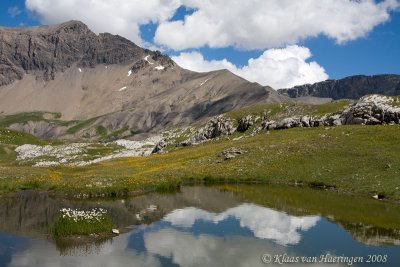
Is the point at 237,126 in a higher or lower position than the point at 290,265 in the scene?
higher

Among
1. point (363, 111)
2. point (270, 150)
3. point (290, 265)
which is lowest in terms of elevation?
point (290, 265)

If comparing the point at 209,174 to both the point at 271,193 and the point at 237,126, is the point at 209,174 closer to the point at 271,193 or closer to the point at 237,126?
the point at 271,193

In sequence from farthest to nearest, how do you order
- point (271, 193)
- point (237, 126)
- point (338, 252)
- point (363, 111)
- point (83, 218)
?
point (237, 126) < point (363, 111) < point (271, 193) < point (83, 218) < point (338, 252)

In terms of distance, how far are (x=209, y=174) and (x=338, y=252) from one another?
127 ft

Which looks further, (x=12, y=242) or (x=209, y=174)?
(x=209, y=174)

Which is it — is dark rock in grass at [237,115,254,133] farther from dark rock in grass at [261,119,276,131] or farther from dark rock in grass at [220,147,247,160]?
dark rock in grass at [220,147,247,160]

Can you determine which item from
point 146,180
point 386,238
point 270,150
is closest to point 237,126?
point 270,150

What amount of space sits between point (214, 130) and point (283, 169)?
214 feet

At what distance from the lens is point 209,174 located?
65000 mm

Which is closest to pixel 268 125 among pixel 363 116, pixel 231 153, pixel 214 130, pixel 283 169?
pixel 214 130

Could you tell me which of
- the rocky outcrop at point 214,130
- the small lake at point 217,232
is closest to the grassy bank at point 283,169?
the small lake at point 217,232

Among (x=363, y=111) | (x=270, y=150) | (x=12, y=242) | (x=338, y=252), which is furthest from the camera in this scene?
(x=363, y=111)

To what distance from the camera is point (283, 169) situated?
203ft

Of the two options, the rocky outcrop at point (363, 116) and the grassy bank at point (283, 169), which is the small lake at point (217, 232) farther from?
the rocky outcrop at point (363, 116)
